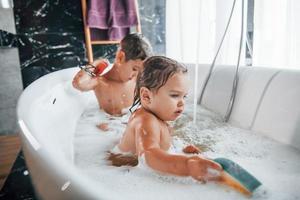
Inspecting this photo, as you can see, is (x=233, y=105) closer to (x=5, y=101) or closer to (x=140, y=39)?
(x=140, y=39)

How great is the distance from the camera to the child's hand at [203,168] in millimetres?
735

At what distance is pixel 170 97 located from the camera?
Result: 92 cm

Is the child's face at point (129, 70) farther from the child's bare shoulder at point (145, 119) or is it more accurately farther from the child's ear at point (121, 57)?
the child's bare shoulder at point (145, 119)

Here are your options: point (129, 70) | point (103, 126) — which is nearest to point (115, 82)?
point (129, 70)

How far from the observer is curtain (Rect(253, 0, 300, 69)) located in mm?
1401

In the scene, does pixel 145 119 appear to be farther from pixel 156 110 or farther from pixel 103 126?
pixel 103 126

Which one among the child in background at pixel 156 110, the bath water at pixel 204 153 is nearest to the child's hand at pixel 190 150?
the bath water at pixel 204 153

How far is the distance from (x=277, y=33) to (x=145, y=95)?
3.03ft

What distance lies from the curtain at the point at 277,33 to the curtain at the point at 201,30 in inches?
11.0

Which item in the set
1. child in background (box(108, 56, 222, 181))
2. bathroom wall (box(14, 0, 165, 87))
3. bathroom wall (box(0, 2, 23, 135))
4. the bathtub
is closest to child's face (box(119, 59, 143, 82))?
the bathtub

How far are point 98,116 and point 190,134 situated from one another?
56 centimetres

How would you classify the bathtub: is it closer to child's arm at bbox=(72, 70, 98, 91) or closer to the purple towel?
child's arm at bbox=(72, 70, 98, 91)

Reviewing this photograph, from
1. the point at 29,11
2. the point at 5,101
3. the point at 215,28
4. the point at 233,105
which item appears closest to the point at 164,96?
the point at 233,105

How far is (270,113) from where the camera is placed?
129 centimetres
